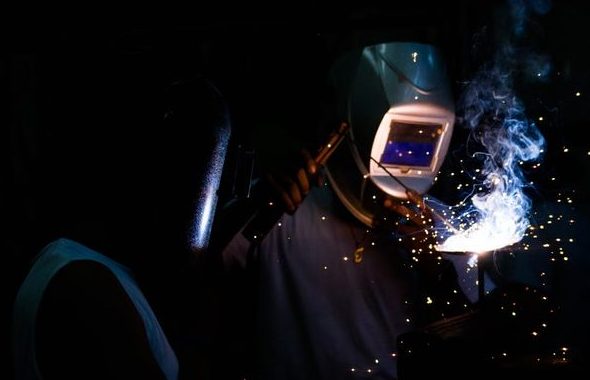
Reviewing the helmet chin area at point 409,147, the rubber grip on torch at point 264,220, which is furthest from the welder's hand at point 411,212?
the rubber grip on torch at point 264,220

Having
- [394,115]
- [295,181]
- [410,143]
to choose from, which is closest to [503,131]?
[410,143]

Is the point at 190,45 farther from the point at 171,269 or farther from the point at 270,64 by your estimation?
the point at 171,269

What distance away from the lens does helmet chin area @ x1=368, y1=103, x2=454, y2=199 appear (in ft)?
9.29

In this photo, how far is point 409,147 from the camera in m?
2.89

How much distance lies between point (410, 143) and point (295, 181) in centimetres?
79

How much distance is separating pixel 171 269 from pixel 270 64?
84.3 inches

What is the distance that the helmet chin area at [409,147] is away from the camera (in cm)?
283

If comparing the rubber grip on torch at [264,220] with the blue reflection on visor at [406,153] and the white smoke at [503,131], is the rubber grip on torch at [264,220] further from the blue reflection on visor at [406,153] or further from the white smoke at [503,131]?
the white smoke at [503,131]

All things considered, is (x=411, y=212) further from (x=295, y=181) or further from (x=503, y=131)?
(x=503, y=131)

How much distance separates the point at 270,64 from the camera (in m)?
3.63

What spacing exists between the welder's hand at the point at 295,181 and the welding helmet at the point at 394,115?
0.47 meters

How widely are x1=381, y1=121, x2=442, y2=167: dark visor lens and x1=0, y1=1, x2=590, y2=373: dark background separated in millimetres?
736

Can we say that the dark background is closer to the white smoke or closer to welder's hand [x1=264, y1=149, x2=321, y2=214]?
the white smoke

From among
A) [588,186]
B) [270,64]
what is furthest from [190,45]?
[588,186]
